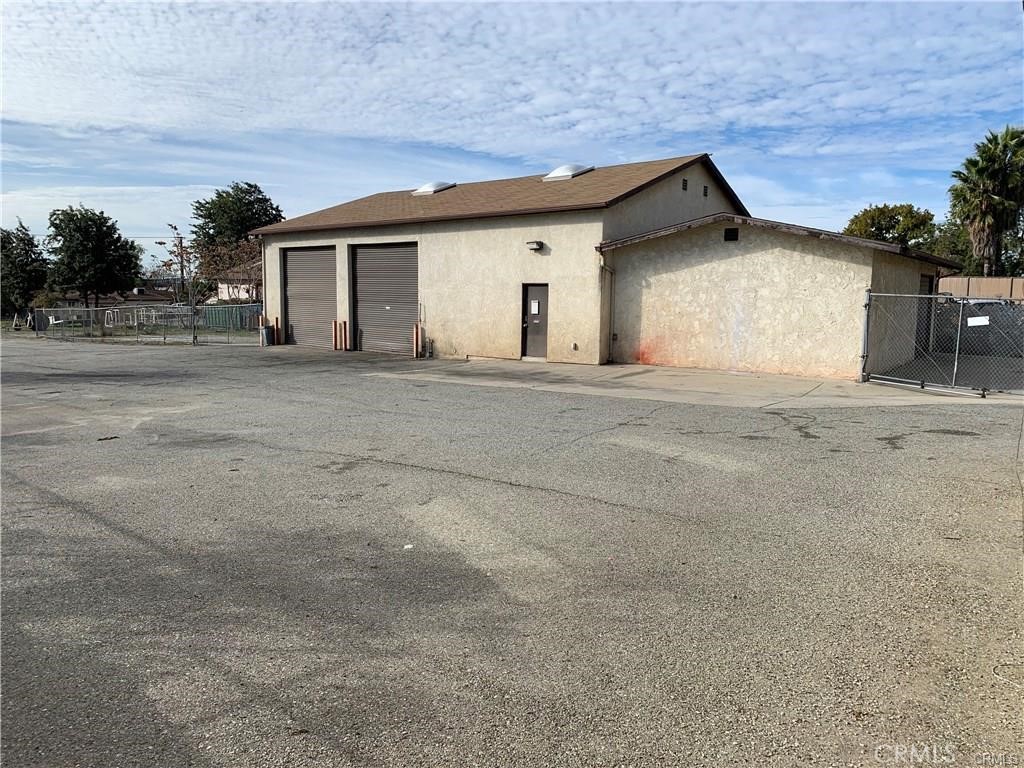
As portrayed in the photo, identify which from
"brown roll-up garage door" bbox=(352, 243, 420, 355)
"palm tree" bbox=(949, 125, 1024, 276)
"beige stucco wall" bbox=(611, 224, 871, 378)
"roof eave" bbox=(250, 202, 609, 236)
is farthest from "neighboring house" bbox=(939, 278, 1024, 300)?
"brown roll-up garage door" bbox=(352, 243, 420, 355)

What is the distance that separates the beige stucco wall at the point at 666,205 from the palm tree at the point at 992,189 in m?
17.6

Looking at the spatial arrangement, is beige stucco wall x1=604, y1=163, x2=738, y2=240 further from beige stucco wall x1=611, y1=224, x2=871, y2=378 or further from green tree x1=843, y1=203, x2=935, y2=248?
green tree x1=843, y1=203, x2=935, y2=248

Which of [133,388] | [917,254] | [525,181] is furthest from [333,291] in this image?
[917,254]

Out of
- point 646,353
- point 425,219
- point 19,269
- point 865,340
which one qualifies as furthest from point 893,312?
point 19,269

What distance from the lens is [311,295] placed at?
26.6m

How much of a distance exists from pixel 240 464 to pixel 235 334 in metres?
29.6

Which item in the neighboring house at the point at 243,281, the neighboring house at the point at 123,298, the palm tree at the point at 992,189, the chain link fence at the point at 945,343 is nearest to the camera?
the chain link fence at the point at 945,343

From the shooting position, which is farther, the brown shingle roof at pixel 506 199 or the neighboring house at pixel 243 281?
the neighboring house at pixel 243 281

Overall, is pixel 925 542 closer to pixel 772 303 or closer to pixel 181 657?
pixel 181 657

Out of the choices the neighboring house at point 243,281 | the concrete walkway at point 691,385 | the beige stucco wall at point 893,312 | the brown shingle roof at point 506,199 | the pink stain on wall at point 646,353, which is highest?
the brown shingle roof at point 506,199

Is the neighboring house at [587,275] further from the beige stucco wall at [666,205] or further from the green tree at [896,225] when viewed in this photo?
the green tree at [896,225]

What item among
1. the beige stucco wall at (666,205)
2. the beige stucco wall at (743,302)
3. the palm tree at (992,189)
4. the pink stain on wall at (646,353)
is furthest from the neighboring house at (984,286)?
the pink stain on wall at (646,353)

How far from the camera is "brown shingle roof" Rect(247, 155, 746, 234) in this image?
64.9ft

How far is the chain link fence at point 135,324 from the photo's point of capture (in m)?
34.3
